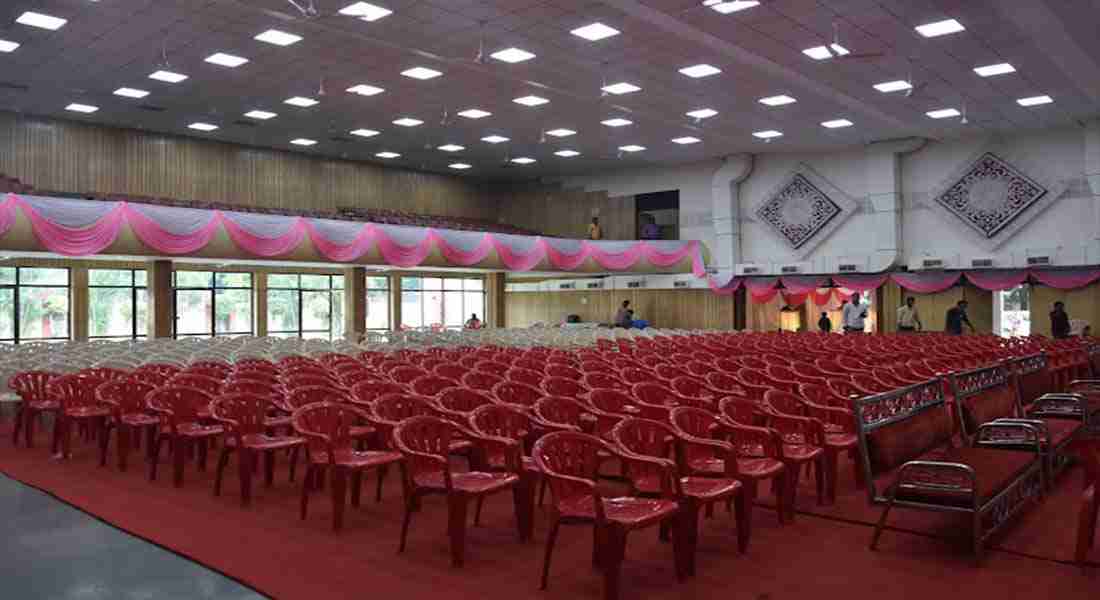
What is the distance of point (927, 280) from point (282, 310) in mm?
19213

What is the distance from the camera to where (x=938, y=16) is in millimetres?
12344

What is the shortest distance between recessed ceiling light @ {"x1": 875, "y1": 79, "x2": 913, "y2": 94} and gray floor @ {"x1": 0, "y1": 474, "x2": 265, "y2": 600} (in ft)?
51.8

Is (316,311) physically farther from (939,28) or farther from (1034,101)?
(1034,101)

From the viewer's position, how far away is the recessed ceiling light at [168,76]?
16.2 metres

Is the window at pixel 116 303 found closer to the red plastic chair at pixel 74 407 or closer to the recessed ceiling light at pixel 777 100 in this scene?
the red plastic chair at pixel 74 407

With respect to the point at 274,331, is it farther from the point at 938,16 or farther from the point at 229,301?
the point at 938,16

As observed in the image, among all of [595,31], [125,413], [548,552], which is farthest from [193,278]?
[548,552]

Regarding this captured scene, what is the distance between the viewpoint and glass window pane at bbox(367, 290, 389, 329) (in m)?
27.6

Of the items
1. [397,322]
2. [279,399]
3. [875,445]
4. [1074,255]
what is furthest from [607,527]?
[397,322]

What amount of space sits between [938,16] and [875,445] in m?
9.95

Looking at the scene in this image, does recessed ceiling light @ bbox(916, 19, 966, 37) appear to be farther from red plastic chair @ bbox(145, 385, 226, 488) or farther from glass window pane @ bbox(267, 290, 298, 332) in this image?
glass window pane @ bbox(267, 290, 298, 332)

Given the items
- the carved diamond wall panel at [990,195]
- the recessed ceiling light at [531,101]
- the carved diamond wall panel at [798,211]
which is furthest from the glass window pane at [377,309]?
the carved diamond wall panel at [990,195]

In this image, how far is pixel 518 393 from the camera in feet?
24.6

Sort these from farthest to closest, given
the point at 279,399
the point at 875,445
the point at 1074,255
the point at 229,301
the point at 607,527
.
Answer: the point at 229,301 < the point at 1074,255 < the point at 279,399 < the point at 875,445 < the point at 607,527
